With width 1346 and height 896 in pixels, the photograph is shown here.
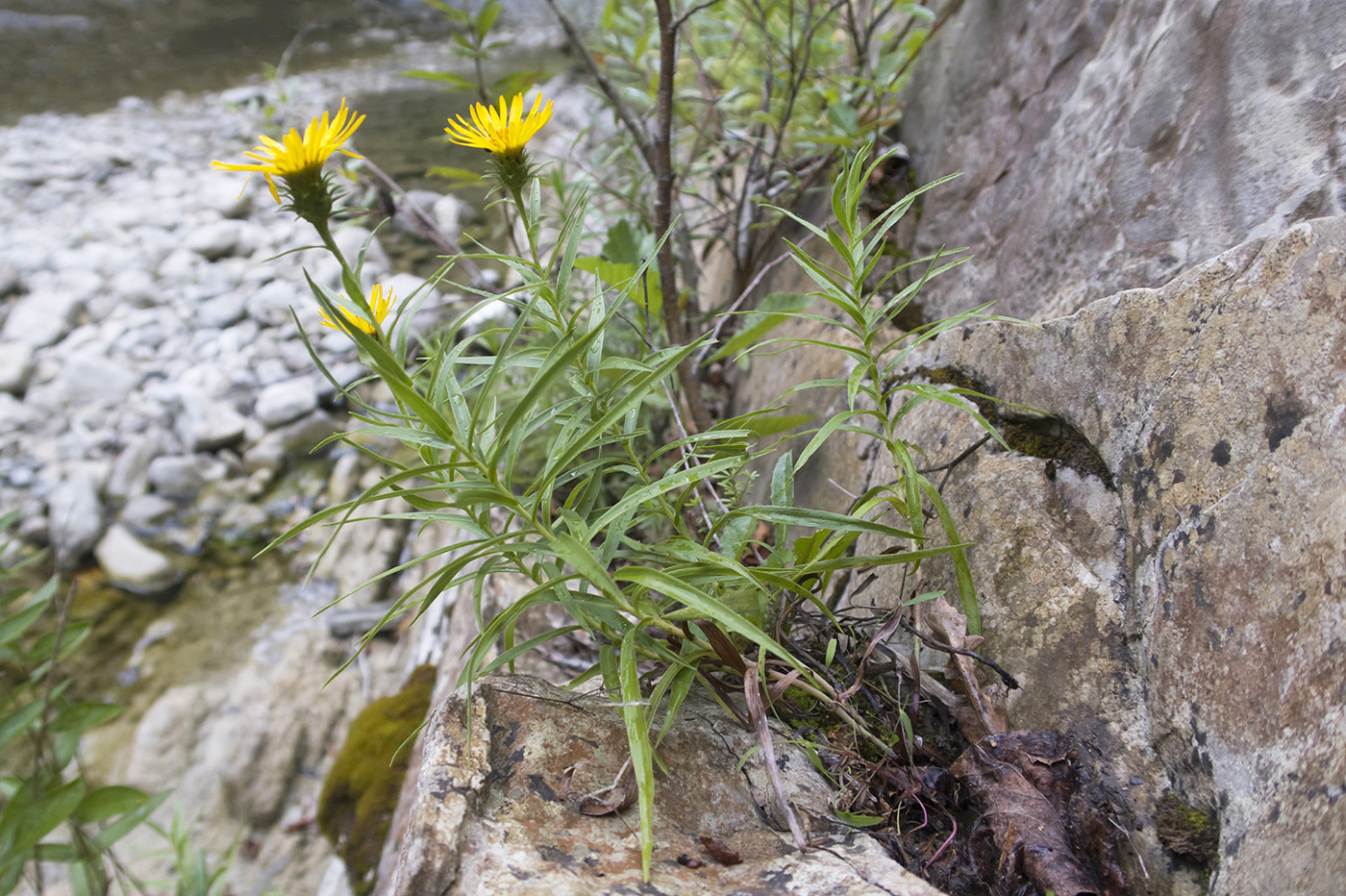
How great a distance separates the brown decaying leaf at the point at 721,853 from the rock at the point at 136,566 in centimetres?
387

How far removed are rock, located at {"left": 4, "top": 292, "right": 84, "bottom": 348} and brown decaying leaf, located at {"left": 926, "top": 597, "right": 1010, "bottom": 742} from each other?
6.20 metres

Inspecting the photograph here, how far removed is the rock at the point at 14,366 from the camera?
4738 mm

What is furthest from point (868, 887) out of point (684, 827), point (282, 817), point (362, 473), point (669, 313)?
point (362, 473)

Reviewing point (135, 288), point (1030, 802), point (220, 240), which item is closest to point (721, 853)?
point (1030, 802)

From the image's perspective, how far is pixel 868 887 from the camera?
2.76 feet

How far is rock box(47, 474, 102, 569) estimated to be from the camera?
153 inches

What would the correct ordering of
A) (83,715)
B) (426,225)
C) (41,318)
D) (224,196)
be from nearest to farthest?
(83,715), (426,225), (41,318), (224,196)

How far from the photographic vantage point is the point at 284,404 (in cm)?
448

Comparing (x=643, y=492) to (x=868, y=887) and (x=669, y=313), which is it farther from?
(x=669, y=313)

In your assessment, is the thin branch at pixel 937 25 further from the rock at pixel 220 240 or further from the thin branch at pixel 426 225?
the rock at pixel 220 240

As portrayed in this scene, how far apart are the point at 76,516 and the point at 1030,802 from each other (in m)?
4.78

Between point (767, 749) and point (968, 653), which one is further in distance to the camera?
point (968, 653)

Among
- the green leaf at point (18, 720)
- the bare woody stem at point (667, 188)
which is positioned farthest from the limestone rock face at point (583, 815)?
the bare woody stem at point (667, 188)

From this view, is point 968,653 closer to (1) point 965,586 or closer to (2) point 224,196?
(1) point 965,586
